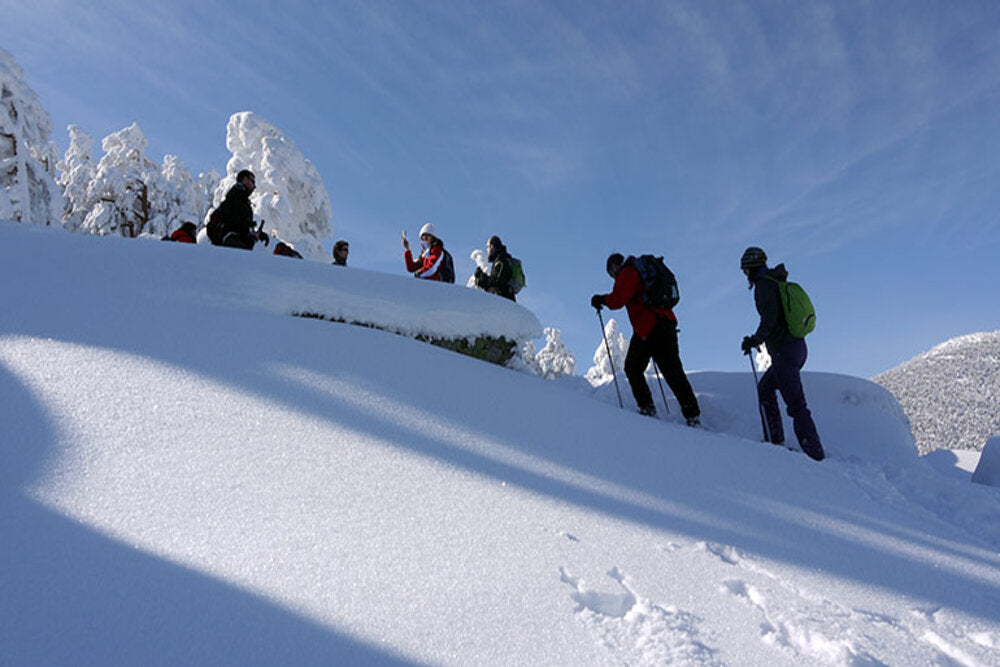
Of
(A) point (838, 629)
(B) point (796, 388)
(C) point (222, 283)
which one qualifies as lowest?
(A) point (838, 629)

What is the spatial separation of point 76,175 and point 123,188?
16.1ft

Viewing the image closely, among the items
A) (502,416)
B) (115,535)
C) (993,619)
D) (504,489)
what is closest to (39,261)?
(115,535)

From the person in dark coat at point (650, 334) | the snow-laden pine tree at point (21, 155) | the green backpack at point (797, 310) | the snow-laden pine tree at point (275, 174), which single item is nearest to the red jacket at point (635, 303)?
the person in dark coat at point (650, 334)

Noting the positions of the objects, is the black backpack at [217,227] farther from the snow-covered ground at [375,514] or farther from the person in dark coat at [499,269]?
the person in dark coat at [499,269]

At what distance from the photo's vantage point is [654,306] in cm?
548

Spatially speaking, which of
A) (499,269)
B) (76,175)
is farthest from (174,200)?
(499,269)

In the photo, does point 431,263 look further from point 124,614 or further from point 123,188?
point 123,188

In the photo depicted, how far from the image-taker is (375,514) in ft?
7.39

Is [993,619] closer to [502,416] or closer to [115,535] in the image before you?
[502,416]

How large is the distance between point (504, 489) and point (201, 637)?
1.47 meters

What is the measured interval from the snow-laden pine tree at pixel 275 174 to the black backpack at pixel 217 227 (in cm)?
1512

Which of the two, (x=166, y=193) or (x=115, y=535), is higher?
(x=166, y=193)

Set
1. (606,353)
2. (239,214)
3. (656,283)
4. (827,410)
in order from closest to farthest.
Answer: (656,283)
(239,214)
(827,410)
(606,353)

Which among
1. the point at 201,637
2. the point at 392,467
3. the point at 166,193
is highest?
the point at 166,193
